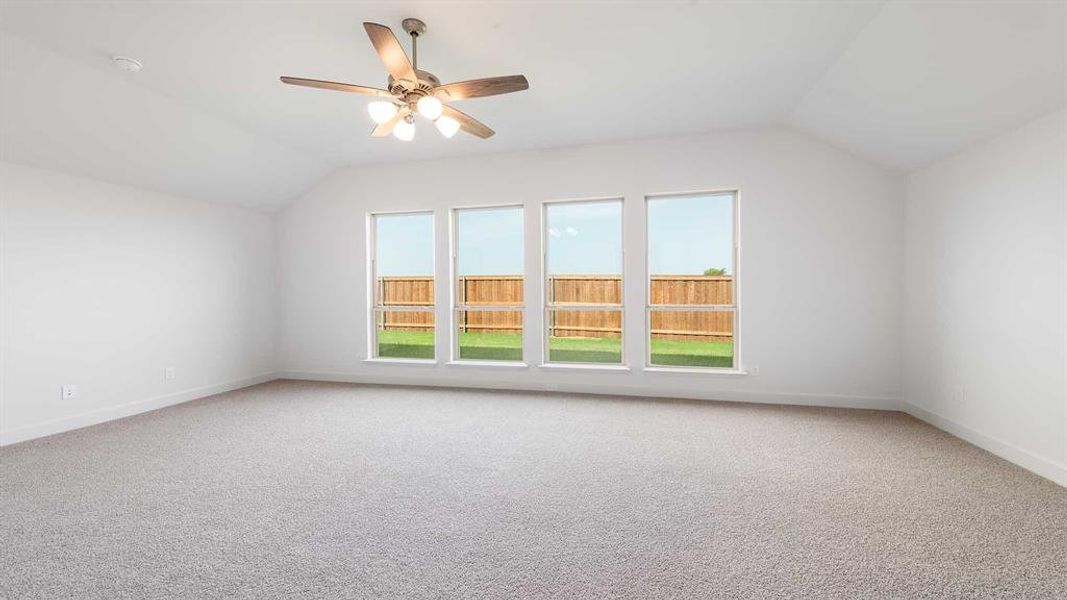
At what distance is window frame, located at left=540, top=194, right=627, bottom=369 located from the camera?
4.85 m

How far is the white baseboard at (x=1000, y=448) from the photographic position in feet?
8.71

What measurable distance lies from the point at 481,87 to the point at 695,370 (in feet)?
11.4

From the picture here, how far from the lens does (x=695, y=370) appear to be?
4.62m

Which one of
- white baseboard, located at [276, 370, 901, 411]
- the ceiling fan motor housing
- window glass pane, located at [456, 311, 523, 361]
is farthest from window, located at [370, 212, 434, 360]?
the ceiling fan motor housing

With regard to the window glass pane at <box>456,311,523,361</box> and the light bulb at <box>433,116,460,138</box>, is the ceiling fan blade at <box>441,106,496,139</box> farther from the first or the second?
the window glass pane at <box>456,311,523,361</box>

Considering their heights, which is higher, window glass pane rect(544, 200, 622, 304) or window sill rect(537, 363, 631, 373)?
window glass pane rect(544, 200, 622, 304)

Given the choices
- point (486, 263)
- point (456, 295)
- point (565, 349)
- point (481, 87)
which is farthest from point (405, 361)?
point (481, 87)

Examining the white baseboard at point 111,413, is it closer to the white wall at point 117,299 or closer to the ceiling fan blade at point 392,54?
the white wall at point 117,299

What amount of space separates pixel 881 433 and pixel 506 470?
3.02m

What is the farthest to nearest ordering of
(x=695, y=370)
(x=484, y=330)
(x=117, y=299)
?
1. (x=484, y=330)
2. (x=695, y=370)
3. (x=117, y=299)

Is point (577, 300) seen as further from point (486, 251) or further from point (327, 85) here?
point (327, 85)

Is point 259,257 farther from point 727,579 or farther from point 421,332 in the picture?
point 727,579

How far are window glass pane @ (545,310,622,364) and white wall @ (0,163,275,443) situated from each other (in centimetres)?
373

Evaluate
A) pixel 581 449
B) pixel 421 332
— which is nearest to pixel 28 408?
pixel 421 332
